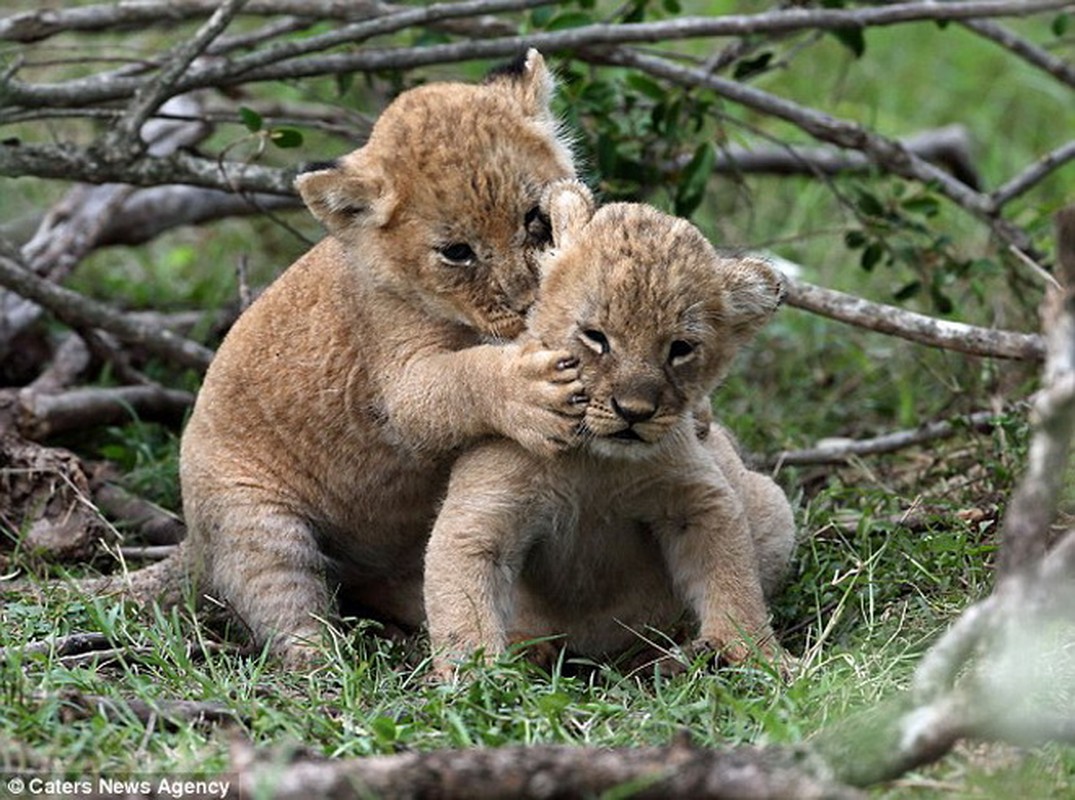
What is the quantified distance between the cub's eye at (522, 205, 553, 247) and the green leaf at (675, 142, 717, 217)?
236 cm

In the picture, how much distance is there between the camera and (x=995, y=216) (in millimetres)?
8492

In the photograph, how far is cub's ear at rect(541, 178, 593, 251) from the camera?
5.90 m

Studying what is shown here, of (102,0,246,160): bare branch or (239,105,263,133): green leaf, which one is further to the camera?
(239,105,263,133): green leaf

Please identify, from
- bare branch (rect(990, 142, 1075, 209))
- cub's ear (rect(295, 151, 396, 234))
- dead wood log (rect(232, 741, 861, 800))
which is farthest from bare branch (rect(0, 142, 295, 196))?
dead wood log (rect(232, 741, 861, 800))

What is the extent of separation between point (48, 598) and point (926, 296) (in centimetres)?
509

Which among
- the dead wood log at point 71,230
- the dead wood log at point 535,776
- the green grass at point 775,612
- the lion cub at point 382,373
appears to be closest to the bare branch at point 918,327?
the green grass at point 775,612

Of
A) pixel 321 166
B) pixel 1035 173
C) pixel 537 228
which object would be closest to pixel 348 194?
pixel 321 166

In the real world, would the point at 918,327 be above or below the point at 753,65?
below

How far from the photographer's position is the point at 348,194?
21.3ft

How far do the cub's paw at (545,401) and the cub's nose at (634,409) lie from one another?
17 cm

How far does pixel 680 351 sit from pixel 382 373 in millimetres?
1408

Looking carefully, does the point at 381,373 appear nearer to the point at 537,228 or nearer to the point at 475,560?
the point at 537,228

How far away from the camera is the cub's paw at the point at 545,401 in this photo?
570 cm

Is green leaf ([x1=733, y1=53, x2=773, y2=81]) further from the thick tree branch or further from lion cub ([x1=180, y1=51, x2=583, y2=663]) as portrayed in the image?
lion cub ([x1=180, y1=51, x2=583, y2=663])
